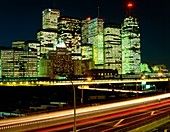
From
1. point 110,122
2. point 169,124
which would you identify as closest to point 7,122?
point 110,122

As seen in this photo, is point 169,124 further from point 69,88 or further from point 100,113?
point 69,88

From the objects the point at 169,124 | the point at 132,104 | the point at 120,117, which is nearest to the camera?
the point at 169,124

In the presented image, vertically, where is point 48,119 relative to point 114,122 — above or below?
above

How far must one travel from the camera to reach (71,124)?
36.1 m

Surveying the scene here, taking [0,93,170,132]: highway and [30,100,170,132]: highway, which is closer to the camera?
[0,93,170,132]: highway

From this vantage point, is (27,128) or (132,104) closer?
(27,128)

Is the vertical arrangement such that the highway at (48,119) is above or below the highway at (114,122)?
above

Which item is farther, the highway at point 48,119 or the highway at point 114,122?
the highway at point 114,122

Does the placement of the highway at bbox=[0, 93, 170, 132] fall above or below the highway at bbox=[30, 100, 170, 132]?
above

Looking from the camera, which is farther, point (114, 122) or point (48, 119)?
point (114, 122)

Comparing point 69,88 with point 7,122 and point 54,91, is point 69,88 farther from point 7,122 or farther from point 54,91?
point 7,122

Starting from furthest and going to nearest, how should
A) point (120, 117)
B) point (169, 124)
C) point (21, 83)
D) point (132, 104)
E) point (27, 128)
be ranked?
point (21, 83) → point (132, 104) → point (120, 117) → point (169, 124) → point (27, 128)

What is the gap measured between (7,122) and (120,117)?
51.4 feet

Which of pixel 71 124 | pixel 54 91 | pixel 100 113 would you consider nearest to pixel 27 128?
pixel 71 124
